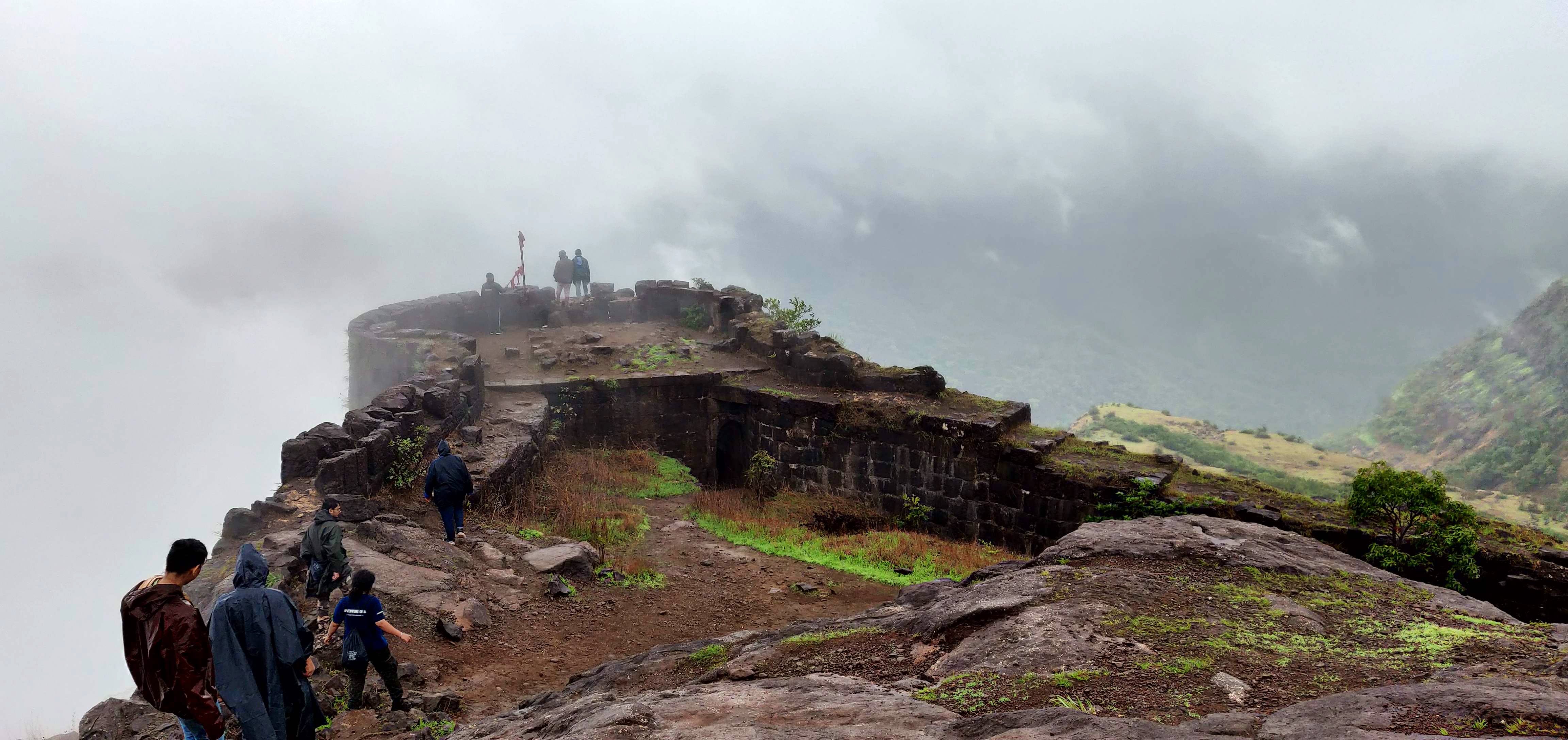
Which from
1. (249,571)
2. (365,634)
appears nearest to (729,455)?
(365,634)

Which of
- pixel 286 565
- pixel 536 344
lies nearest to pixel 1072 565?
pixel 286 565

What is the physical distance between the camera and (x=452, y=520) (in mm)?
10273

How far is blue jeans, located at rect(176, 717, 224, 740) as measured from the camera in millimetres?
4766

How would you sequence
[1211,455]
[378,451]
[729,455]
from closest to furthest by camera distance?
[378,451]
[729,455]
[1211,455]

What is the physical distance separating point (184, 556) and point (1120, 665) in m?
4.99

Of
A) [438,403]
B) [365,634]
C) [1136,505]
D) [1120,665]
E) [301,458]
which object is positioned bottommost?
[365,634]

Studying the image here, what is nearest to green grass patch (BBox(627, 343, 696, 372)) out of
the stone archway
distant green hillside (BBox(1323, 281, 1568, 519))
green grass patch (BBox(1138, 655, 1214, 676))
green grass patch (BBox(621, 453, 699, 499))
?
the stone archway

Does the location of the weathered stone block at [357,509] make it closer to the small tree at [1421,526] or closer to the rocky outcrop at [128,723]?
the rocky outcrop at [128,723]

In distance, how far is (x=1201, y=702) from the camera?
4445 millimetres

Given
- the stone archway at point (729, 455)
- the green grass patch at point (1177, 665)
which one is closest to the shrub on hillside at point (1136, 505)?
the green grass patch at point (1177, 665)

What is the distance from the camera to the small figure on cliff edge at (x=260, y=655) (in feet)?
16.1

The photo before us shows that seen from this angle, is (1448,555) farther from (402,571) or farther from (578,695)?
(402,571)

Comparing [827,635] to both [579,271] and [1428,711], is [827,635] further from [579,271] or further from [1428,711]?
[579,271]

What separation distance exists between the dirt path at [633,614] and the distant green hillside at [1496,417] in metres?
28.6
